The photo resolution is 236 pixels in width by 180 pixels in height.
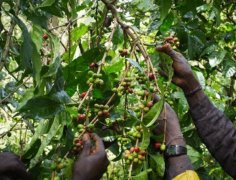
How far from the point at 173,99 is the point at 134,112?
15.5 inches

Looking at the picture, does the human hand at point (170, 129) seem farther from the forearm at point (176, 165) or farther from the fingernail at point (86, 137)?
the fingernail at point (86, 137)

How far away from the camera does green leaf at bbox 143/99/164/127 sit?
1159 mm

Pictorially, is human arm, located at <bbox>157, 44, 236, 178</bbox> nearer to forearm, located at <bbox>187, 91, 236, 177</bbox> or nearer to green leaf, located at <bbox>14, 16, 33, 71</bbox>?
forearm, located at <bbox>187, 91, 236, 177</bbox>

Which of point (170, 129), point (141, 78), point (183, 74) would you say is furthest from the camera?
point (183, 74)

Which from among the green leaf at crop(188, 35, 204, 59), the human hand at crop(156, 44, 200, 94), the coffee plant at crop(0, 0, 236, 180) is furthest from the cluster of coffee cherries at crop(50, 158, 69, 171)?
the green leaf at crop(188, 35, 204, 59)

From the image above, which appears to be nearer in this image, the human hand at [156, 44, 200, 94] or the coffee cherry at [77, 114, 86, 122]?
the coffee cherry at [77, 114, 86, 122]

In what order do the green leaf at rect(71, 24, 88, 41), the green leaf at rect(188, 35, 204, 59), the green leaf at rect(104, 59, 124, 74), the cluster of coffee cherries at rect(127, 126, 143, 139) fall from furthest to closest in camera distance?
1. the green leaf at rect(188, 35, 204, 59)
2. the green leaf at rect(71, 24, 88, 41)
3. the green leaf at rect(104, 59, 124, 74)
4. the cluster of coffee cherries at rect(127, 126, 143, 139)

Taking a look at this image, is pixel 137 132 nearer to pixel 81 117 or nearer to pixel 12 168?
pixel 81 117

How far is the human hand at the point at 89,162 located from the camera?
1.10m

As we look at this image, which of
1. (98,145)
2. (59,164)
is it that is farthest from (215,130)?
(59,164)

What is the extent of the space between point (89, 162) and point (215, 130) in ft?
2.57

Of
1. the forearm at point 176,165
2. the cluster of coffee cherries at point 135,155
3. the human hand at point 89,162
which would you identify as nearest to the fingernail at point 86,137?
the human hand at point 89,162

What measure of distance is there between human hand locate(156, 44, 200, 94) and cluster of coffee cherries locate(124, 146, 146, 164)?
49cm

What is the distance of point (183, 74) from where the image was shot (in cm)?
160
